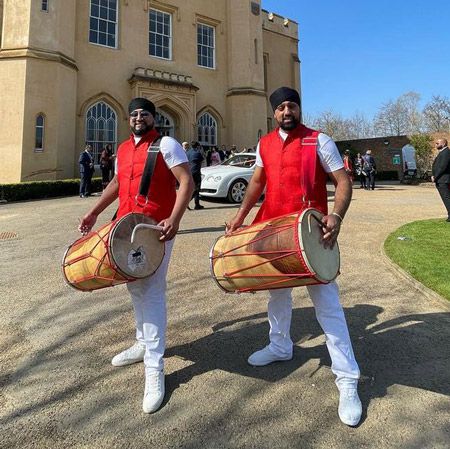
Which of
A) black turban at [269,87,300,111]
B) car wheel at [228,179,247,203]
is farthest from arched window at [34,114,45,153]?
black turban at [269,87,300,111]

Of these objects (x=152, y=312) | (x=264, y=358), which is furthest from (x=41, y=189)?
(x=264, y=358)

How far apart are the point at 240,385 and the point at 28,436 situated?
52.6 inches

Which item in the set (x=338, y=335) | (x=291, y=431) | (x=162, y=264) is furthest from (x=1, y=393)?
(x=338, y=335)

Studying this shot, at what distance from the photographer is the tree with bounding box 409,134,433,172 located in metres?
24.7

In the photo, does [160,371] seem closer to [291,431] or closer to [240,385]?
[240,385]

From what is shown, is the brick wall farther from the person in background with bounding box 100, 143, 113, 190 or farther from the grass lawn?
the grass lawn

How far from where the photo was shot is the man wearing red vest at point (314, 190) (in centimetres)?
242

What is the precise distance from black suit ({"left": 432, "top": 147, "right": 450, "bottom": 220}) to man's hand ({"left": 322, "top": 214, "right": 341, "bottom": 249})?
786cm

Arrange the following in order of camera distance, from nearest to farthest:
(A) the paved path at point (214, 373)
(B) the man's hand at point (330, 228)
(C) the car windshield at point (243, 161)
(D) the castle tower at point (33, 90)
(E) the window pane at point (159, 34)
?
1. (A) the paved path at point (214, 373)
2. (B) the man's hand at point (330, 228)
3. (C) the car windshield at point (243, 161)
4. (D) the castle tower at point (33, 90)
5. (E) the window pane at point (159, 34)

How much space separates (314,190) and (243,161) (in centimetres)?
1087

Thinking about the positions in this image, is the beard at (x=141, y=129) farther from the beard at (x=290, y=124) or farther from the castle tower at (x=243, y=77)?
the castle tower at (x=243, y=77)

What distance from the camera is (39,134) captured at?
16.6 m

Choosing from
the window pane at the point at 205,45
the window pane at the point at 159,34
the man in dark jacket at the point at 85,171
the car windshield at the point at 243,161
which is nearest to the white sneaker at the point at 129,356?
the car windshield at the point at 243,161

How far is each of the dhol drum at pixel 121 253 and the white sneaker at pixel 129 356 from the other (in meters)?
0.67
